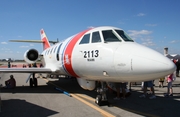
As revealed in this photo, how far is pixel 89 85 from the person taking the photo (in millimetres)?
7426

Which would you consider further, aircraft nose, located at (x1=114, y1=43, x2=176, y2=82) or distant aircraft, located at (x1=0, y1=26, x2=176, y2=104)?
distant aircraft, located at (x1=0, y1=26, x2=176, y2=104)

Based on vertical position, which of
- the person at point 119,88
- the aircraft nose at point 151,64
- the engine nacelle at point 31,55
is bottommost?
the person at point 119,88

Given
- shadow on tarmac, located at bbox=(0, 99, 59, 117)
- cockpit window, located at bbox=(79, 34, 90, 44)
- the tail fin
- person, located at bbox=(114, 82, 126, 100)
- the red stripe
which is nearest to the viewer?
shadow on tarmac, located at bbox=(0, 99, 59, 117)

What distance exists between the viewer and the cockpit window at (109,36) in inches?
242

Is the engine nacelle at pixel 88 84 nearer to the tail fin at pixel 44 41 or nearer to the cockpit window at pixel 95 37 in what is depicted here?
the cockpit window at pixel 95 37

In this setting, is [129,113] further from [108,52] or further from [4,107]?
[4,107]

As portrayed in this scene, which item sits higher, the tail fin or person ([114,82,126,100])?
the tail fin

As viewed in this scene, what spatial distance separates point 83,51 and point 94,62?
0.96 meters

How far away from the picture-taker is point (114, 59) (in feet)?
17.4

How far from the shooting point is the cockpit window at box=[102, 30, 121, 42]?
6.16m

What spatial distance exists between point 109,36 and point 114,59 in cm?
137

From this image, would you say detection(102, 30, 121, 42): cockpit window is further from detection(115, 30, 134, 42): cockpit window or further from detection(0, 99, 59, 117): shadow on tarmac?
detection(0, 99, 59, 117): shadow on tarmac

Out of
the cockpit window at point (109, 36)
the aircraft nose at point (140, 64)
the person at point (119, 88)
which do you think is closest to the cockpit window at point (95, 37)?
the cockpit window at point (109, 36)

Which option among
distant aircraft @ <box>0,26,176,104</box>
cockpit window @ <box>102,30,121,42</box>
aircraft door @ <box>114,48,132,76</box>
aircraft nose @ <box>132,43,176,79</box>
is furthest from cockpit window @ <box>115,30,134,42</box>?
aircraft nose @ <box>132,43,176,79</box>
